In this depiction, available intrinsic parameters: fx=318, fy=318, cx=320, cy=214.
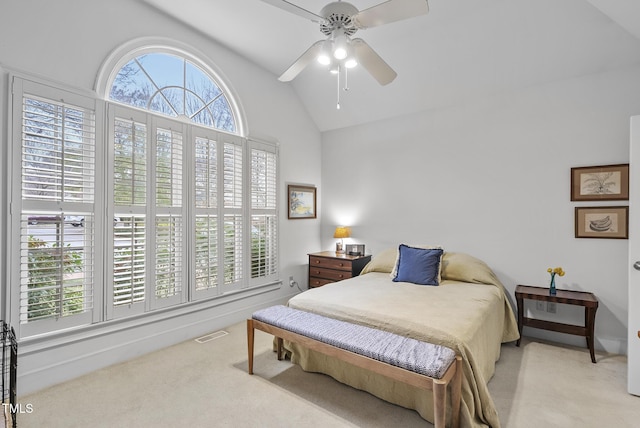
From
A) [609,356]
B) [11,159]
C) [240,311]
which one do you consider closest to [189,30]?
[11,159]

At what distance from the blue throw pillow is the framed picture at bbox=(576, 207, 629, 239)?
134 cm

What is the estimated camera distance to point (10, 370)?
1939mm

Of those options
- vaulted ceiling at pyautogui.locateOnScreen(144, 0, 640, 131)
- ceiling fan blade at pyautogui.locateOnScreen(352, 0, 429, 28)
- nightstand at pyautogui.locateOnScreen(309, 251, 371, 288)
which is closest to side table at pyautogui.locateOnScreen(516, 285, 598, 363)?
nightstand at pyautogui.locateOnScreen(309, 251, 371, 288)

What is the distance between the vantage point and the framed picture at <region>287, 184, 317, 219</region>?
15.0 feet

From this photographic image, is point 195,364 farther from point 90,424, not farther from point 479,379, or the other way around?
point 479,379

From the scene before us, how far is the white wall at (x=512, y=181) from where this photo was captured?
304 cm

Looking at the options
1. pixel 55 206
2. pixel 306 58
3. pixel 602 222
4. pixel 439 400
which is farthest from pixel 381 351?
pixel 602 222

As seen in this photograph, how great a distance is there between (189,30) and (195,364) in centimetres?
328

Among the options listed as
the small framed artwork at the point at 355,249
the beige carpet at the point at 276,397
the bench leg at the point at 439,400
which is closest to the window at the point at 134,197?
the beige carpet at the point at 276,397

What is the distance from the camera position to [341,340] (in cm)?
212

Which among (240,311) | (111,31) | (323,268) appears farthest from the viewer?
(323,268)

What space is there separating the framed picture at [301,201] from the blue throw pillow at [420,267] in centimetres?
173

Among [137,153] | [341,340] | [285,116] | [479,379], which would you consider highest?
[285,116]

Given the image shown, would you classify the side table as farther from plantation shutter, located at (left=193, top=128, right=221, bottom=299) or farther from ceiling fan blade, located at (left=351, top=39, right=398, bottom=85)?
plantation shutter, located at (left=193, top=128, right=221, bottom=299)
